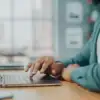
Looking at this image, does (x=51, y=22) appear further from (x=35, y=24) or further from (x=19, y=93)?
(x=19, y=93)

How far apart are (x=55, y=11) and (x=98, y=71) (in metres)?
1.60

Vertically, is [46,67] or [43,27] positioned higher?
[43,27]

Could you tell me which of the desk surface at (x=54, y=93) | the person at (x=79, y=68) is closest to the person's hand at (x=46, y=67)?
the person at (x=79, y=68)

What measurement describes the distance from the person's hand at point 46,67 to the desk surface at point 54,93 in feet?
0.84

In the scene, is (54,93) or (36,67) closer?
(54,93)

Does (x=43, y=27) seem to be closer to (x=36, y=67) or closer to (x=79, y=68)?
(x=36, y=67)

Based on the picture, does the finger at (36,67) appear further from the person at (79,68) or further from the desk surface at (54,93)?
the desk surface at (54,93)

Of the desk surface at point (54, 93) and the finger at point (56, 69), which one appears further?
the finger at point (56, 69)

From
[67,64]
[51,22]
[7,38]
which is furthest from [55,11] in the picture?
[67,64]

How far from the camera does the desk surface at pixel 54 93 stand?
0.96 meters

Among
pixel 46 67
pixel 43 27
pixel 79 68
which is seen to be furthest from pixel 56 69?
pixel 43 27

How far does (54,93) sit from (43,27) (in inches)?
69.2

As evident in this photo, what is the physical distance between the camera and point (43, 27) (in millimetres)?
2756

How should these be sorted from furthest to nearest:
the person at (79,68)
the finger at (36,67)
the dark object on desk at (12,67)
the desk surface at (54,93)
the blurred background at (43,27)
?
1. the blurred background at (43,27)
2. the dark object on desk at (12,67)
3. the finger at (36,67)
4. the person at (79,68)
5. the desk surface at (54,93)
